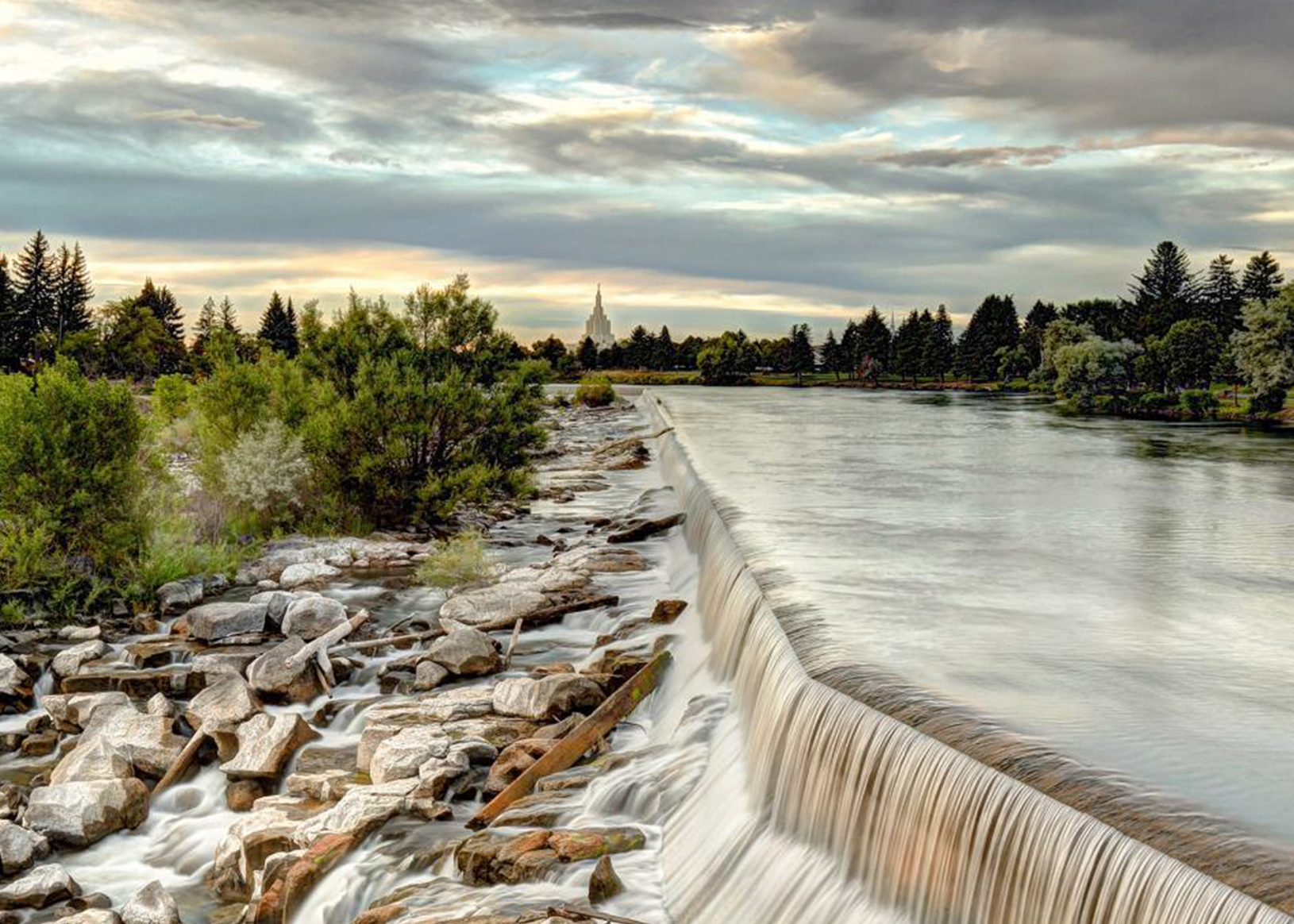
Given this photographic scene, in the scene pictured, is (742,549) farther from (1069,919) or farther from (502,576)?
(1069,919)

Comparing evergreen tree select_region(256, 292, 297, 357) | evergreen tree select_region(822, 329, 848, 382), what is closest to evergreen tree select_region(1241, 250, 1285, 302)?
evergreen tree select_region(822, 329, 848, 382)

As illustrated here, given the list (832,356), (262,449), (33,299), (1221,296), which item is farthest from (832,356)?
(262,449)

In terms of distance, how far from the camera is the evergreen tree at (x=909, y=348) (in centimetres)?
14150

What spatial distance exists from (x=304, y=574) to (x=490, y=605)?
185 inches

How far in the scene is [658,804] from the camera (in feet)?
34.2

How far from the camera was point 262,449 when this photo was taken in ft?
77.9

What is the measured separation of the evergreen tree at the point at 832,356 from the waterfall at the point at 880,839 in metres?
146

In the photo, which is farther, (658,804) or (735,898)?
(658,804)

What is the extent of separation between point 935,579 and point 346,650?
24.9 ft

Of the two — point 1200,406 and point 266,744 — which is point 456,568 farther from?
point 1200,406

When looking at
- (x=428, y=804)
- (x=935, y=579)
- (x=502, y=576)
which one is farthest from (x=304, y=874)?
(x=502, y=576)

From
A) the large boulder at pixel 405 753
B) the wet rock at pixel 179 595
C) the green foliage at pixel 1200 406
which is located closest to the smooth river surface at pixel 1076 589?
the large boulder at pixel 405 753

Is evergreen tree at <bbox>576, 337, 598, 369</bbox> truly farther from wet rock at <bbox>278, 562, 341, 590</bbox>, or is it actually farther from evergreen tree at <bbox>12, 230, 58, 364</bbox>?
wet rock at <bbox>278, 562, 341, 590</bbox>

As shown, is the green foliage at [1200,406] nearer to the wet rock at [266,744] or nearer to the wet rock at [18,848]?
the wet rock at [266,744]
